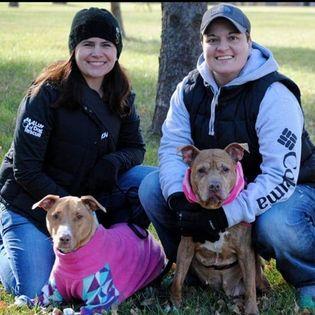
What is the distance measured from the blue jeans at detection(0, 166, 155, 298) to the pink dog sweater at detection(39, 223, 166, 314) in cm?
19

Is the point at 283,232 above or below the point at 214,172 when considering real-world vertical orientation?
below

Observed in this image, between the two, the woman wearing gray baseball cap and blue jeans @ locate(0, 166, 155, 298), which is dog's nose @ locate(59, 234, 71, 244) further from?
the woman wearing gray baseball cap

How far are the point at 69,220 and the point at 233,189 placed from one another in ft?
3.58

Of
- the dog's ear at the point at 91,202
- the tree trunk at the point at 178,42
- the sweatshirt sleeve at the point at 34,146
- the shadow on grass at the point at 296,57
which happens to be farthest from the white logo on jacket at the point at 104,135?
the shadow on grass at the point at 296,57

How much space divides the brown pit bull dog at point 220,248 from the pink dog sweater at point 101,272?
0.30 metres

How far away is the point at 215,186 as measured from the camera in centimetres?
398

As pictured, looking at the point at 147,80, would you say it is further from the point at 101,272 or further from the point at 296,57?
the point at 101,272

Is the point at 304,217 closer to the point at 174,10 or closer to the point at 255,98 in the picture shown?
the point at 255,98

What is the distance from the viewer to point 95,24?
4.58 meters

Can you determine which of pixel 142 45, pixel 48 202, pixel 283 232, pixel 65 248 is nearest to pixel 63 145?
pixel 48 202

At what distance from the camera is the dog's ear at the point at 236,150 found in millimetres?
4086

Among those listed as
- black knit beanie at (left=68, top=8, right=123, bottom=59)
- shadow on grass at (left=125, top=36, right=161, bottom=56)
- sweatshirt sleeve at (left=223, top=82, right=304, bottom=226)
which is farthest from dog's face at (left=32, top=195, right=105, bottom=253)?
shadow on grass at (left=125, top=36, right=161, bottom=56)

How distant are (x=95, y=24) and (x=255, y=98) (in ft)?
4.24

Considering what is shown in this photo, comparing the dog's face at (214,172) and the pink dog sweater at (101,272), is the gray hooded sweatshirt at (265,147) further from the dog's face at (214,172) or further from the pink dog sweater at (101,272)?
the pink dog sweater at (101,272)
